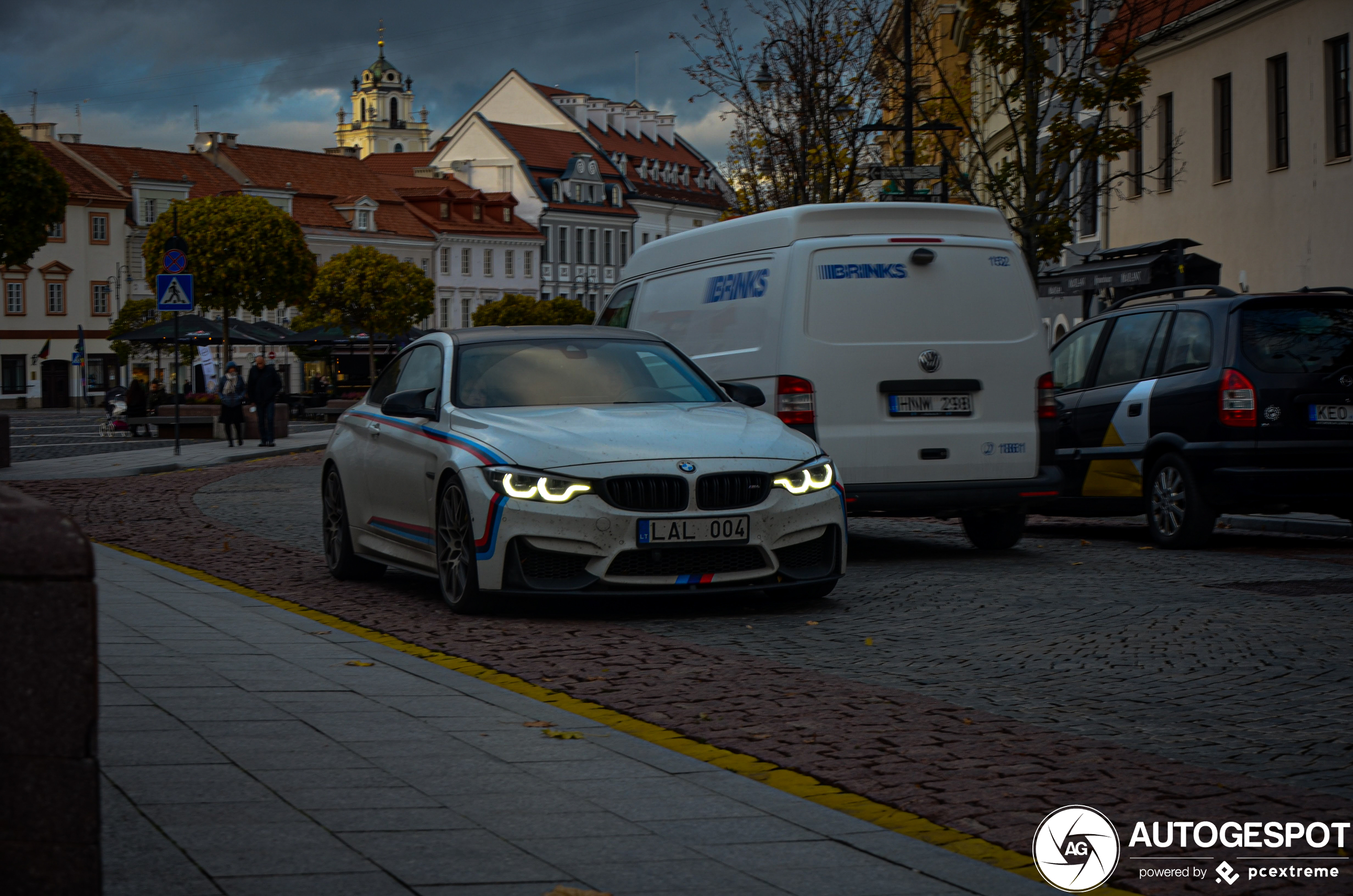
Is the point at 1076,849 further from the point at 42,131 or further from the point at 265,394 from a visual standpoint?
the point at 42,131

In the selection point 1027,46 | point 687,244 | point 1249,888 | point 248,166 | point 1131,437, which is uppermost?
point 248,166

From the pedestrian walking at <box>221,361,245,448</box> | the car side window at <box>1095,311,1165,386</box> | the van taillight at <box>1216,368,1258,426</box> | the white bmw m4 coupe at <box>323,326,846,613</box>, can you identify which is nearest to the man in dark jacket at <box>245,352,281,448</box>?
the pedestrian walking at <box>221,361,245,448</box>

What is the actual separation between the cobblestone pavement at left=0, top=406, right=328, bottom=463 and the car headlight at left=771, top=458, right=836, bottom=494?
22.1 metres

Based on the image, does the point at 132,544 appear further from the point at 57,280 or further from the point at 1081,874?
the point at 57,280

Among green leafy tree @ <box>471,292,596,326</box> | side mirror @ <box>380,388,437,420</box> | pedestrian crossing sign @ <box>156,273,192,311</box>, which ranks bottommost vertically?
side mirror @ <box>380,388,437,420</box>

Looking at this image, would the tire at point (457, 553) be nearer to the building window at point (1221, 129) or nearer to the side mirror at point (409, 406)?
the side mirror at point (409, 406)

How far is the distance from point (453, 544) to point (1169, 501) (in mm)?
5892

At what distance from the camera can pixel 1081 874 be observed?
4.32 meters

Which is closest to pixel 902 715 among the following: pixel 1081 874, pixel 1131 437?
pixel 1081 874

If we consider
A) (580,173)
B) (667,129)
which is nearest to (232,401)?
(580,173)

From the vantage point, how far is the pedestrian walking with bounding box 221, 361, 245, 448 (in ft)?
119

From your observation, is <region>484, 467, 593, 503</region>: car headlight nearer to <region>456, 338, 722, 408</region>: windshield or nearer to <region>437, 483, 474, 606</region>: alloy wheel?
<region>437, 483, 474, 606</region>: alloy wheel

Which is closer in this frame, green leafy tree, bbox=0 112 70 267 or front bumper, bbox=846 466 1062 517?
front bumper, bbox=846 466 1062 517

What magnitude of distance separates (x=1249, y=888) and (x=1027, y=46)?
2279cm
